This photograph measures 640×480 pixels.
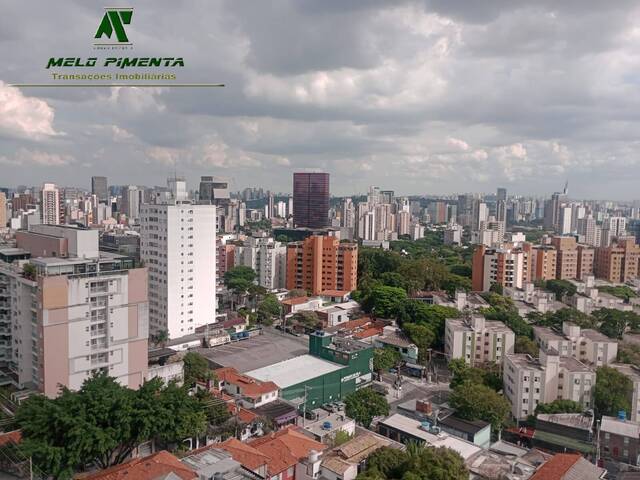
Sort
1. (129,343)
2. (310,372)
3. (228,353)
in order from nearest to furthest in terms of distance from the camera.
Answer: (129,343)
(310,372)
(228,353)

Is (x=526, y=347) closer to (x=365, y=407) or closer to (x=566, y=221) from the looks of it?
(x=365, y=407)

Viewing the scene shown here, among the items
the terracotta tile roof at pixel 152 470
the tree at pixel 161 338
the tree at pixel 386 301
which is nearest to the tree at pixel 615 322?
the tree at pixel 386 301

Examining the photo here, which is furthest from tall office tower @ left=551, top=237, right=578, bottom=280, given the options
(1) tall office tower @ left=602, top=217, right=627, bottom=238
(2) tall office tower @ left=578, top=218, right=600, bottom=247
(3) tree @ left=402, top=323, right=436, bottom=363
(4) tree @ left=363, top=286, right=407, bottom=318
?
(1) tall office tower @ left=602, top=217, right=627, bottom=238

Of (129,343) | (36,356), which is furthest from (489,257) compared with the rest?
(36,356)

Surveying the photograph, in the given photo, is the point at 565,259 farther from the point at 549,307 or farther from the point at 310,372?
the point at 310,372

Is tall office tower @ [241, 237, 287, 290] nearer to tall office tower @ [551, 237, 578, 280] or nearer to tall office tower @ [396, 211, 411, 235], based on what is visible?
tall office tower @ [551, 237, 578, 280]

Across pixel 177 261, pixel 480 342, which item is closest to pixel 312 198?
pixel 177 261
